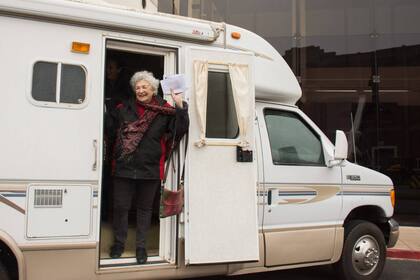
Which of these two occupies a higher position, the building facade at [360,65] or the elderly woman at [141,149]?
the building facade at [360,65]

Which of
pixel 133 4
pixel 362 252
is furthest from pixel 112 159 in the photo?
pixel 362 252

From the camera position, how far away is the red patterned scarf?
453 cm

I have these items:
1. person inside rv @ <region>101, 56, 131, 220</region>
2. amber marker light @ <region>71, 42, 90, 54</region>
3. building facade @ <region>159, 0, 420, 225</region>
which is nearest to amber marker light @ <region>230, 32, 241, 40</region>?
person inside rv @ <region>101, 56, 131, 220</region>

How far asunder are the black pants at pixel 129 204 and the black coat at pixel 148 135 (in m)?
0.10

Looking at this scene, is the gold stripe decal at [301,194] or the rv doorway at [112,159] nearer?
the rv doorway at [112,159]

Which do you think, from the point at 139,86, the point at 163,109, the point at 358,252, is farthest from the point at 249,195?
the point at 358,252

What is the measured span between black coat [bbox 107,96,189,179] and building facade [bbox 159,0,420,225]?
712 centimetres

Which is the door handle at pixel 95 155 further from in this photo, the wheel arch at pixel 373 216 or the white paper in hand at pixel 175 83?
the wheel arch at pixel 373 216

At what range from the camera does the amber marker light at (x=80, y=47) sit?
4.25m

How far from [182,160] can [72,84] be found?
3.83 feet

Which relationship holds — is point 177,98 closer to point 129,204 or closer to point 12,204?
point 129,204

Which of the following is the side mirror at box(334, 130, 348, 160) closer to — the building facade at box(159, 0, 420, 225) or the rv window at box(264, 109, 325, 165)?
the rv window at box(264, 109, 325, 165)

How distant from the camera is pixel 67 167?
4.14m

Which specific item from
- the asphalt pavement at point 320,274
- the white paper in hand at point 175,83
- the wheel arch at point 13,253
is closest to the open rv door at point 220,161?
the white paper in hand at point 175,83
